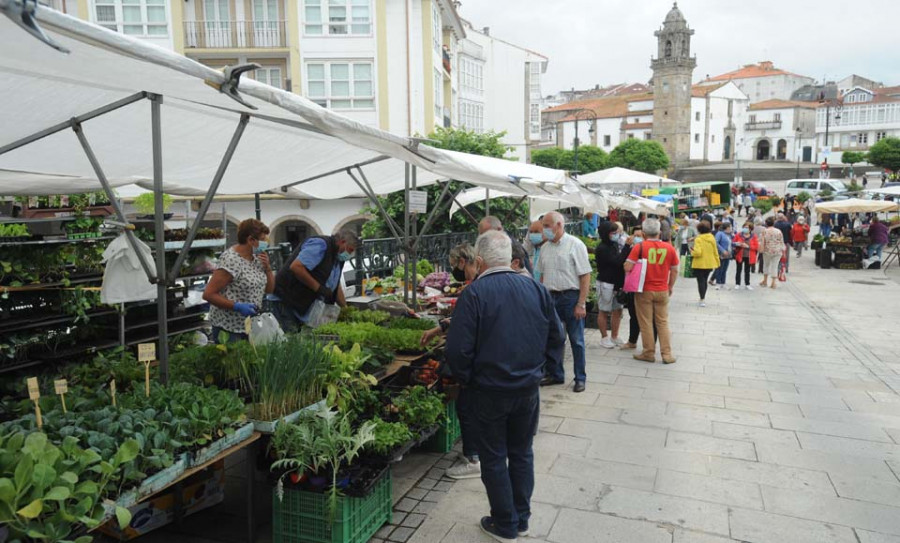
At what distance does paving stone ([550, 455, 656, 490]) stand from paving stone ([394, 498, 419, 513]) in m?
1.15

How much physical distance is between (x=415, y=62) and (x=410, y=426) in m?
25.7

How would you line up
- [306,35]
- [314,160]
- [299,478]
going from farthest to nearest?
[306,35]
[314,160]
[299,478]

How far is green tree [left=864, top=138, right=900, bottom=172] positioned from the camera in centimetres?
5641

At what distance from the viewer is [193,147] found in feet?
16.8

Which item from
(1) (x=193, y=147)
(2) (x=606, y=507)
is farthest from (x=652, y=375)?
(1) (x=193, y=147)

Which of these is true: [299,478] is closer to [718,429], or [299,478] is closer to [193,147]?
[193,147]

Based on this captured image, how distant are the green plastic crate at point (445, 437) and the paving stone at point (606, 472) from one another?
86 cm

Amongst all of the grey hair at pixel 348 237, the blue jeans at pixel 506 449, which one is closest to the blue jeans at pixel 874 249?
the grey hair at pixel 348 237

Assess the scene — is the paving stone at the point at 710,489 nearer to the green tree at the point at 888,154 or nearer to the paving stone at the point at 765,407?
the paving stone at the point at 765,407

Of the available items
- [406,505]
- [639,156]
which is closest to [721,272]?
[406,505]

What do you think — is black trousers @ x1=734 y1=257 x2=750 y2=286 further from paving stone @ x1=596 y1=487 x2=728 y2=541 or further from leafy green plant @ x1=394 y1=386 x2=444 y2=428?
leafy green plant @ x1=394 y1=386 x2=444 y2=428

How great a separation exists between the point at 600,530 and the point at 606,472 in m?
0.92

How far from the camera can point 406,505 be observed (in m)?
4.28

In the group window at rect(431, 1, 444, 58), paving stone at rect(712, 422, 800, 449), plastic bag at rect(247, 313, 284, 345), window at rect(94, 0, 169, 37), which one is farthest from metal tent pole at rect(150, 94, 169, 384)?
window at rect(431, 1, 444, 58)
